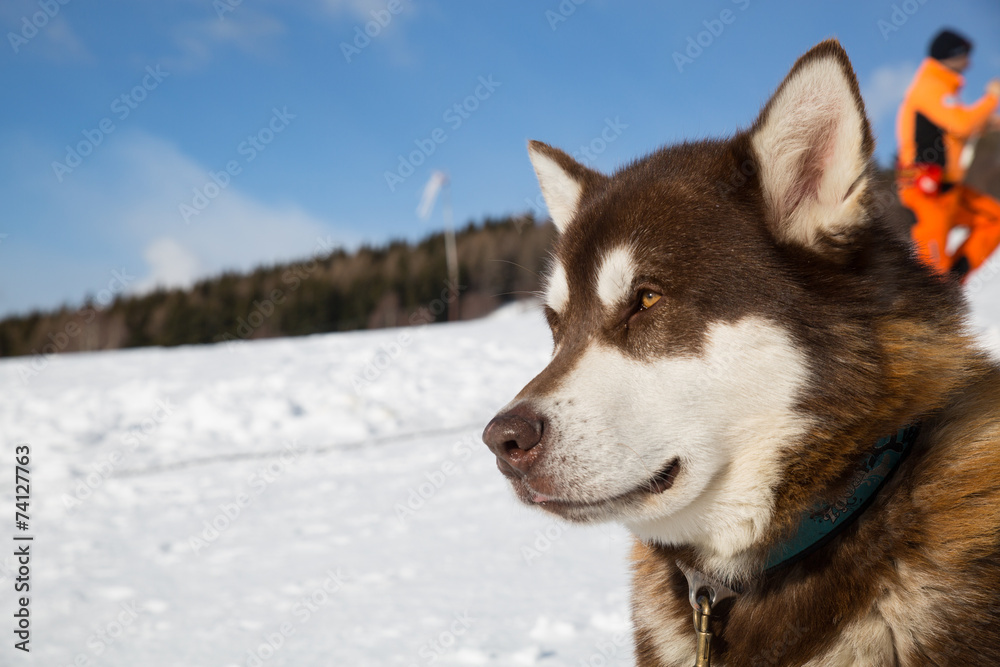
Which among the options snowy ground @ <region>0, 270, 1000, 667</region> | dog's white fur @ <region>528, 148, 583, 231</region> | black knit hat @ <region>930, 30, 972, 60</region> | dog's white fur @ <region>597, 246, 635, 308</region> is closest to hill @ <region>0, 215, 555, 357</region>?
snowy ground @ <region>0, 270, 1000, 667</region>

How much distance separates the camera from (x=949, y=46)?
582 cm

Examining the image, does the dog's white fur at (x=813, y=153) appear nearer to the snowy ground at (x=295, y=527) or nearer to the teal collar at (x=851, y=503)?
the teal collar at (x=851, y=503)

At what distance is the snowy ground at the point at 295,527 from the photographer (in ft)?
11.0

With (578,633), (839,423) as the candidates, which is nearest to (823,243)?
(839,423)

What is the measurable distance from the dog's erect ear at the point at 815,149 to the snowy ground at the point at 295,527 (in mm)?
1163

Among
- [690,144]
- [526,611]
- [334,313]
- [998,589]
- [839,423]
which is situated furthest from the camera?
[334,313]

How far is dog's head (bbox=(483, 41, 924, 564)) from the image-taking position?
1774 millimetres

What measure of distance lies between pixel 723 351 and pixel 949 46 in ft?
19.0

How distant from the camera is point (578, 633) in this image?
3152 millimetres

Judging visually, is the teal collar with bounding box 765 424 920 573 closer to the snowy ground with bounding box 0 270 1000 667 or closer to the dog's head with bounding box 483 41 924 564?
the dog's head with bounding box 483 41 924 564

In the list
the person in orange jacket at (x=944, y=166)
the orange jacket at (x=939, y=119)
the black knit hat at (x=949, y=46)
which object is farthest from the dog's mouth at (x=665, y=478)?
the black knit hat at (x=949, y=46)

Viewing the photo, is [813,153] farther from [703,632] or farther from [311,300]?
[311,300]

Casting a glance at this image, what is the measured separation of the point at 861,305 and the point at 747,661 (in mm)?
983

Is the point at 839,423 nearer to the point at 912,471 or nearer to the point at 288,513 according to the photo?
the point at 912,471
